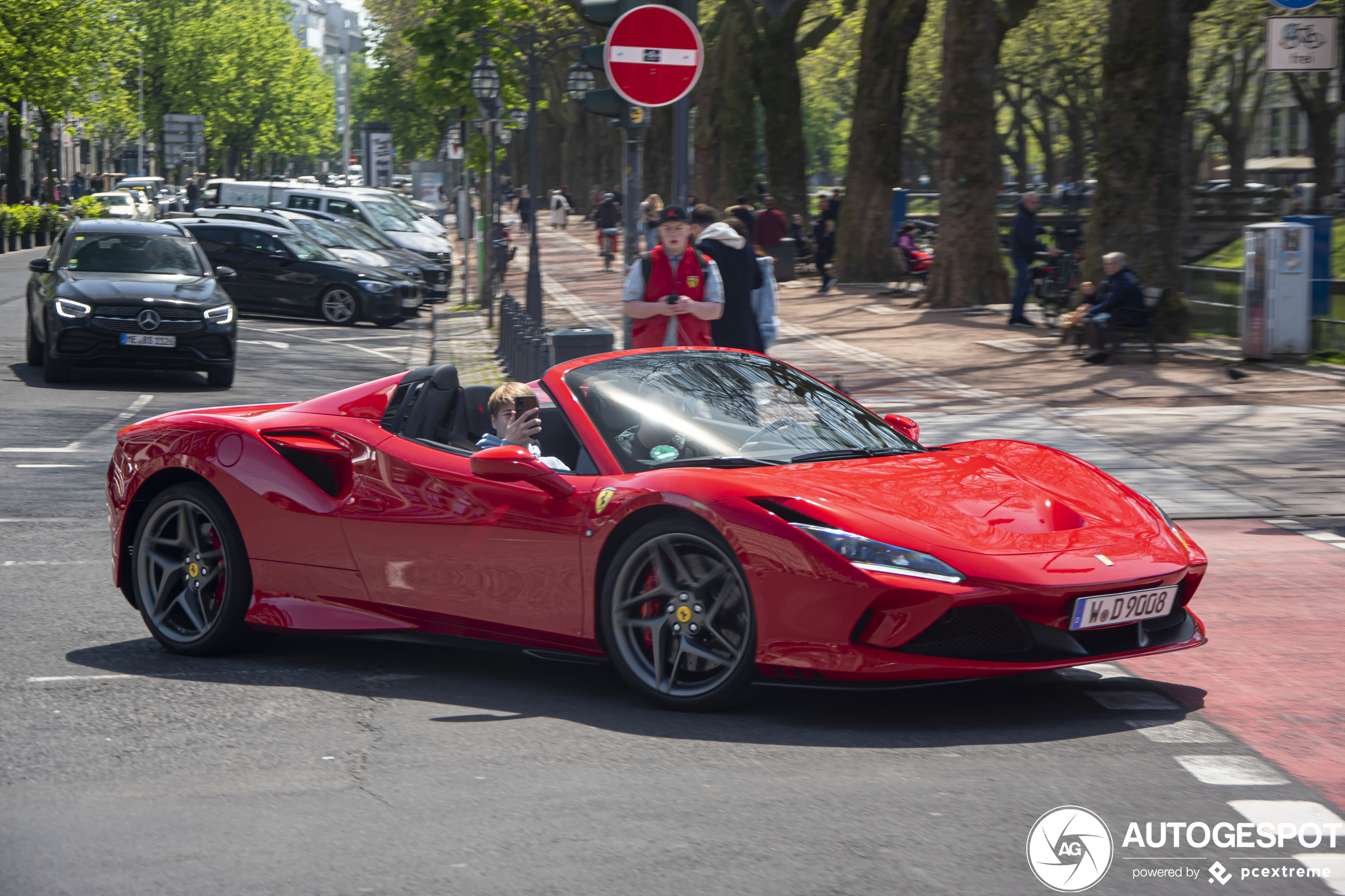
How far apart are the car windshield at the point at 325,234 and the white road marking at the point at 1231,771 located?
24.4m

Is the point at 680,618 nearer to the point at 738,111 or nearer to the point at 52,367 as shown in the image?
the point at 52,367

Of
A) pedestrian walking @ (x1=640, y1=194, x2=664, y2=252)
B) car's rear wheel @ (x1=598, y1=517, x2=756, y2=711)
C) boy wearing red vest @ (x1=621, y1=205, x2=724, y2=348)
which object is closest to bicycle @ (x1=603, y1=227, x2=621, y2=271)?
pedestrian walking @ (x1=640, y1=194, x2=664, y2=252)

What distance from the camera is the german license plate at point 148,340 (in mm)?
16750

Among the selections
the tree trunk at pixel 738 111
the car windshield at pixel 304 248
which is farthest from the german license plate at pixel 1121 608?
the tree trunk at pixel 738 111

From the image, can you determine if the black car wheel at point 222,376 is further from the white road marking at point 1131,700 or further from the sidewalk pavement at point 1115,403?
the white road marking at point 1131,700

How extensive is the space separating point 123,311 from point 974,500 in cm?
1315

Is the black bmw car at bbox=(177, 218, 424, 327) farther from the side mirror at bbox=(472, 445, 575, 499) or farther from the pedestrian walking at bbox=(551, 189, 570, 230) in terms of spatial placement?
the pedestrian walking at bbox=(551, 189, 570, 230)

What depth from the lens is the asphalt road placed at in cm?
392

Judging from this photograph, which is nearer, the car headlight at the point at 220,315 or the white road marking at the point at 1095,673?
the white road marking at the point at 1095,673

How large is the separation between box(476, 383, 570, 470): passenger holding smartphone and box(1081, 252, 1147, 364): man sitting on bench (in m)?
12.7

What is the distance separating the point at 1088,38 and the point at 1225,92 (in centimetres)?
564

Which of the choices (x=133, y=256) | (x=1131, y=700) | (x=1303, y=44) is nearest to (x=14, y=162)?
(x=133, y=256)

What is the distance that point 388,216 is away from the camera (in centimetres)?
3409

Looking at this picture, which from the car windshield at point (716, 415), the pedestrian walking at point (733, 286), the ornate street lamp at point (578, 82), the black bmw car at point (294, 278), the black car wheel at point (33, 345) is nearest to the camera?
the car windshield at point (716, 415)
